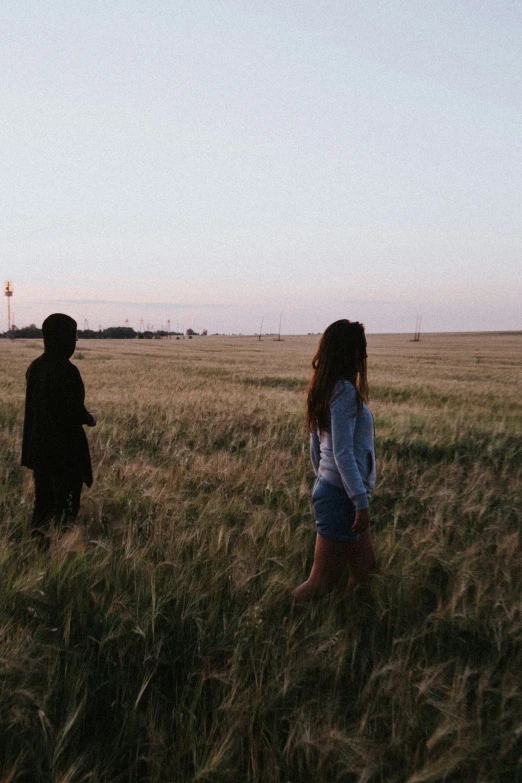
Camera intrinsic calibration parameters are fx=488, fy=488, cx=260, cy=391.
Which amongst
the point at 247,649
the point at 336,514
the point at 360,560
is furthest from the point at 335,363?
the point at 247,649

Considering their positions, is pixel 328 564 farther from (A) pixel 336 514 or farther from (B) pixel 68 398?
(B) pixel 68 398

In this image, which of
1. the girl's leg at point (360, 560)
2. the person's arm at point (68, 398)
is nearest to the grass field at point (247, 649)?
the girl's leg at point (360, 560)

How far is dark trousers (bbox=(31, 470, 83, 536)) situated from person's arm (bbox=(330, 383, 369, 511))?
1.95 m

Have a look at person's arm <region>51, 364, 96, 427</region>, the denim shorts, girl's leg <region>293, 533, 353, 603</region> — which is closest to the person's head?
person's arm <region>51, 364, 96, 427</region>

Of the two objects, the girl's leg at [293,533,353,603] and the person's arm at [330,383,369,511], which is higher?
the person's arm at [330,383,369,511]

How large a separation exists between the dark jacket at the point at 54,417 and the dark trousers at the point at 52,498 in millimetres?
49

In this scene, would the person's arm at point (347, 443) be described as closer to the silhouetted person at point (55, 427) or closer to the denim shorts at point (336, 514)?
the denim shorts at point (336, 514)

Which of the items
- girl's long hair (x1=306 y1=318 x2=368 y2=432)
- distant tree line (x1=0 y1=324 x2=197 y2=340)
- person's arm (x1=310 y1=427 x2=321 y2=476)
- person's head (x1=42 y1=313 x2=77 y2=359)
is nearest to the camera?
girl's long hair (x1=306 y1=318 x2=368 y2=432)

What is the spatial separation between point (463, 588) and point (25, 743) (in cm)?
207

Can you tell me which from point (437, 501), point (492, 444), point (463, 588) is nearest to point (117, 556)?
point (463, 588)

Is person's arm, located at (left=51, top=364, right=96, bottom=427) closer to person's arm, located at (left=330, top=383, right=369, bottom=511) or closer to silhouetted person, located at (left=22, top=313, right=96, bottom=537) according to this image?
silhouetted person, located at (left=22, top=313, right=96, bottom=537)

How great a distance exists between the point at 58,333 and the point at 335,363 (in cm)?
190

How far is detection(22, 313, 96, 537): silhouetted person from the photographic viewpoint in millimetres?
3322

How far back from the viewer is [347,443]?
262 cm
